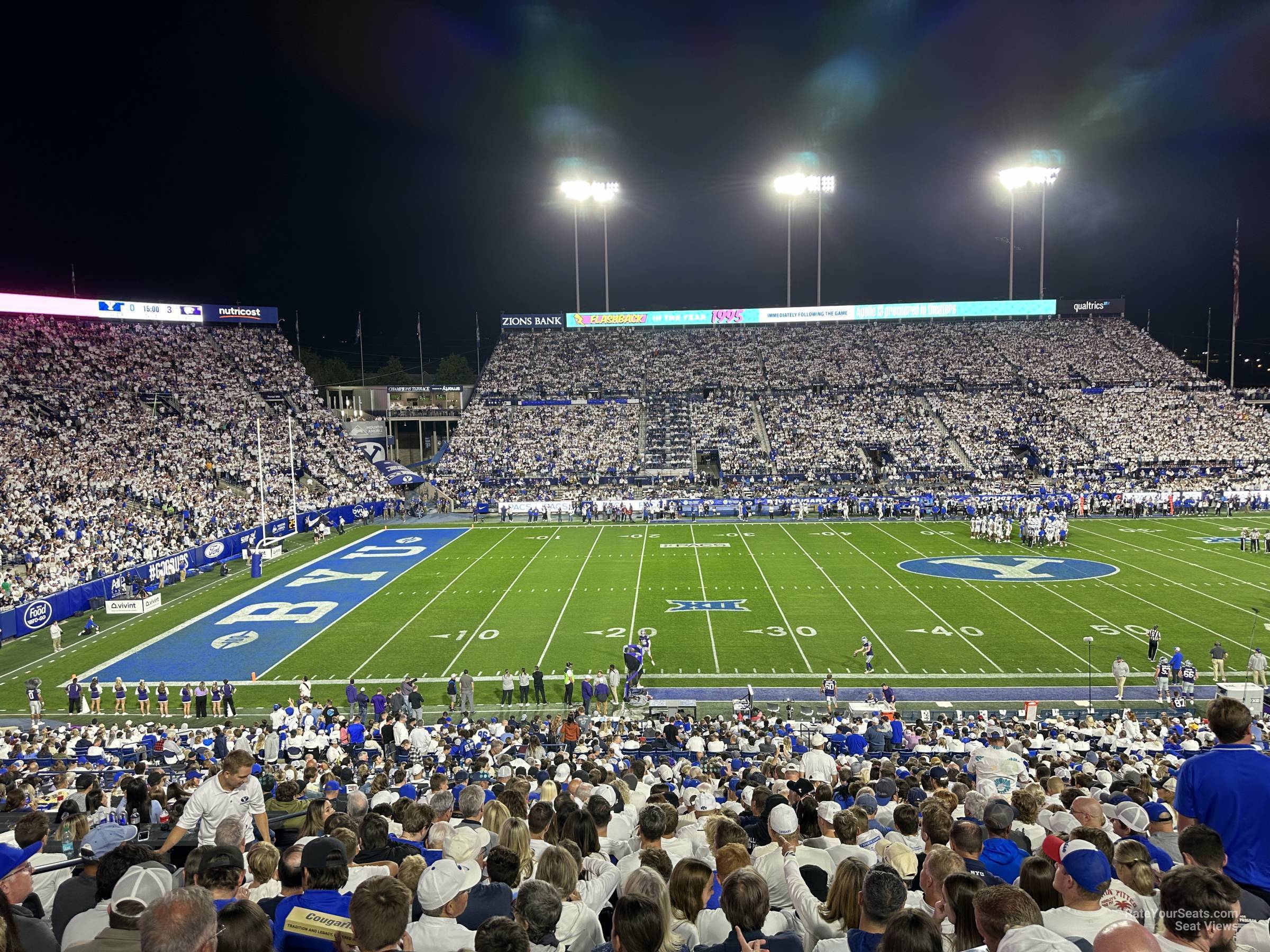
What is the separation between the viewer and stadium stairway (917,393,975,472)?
51594 mm

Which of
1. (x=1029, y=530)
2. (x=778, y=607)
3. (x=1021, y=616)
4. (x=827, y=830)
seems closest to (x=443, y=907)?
(x=827, y=830)

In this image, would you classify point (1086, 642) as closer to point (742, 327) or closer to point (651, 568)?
point (651, 568)

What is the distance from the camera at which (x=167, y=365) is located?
5019 centimetres

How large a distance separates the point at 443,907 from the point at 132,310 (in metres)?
60.6

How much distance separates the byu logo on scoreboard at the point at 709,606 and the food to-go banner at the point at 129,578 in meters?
17.7

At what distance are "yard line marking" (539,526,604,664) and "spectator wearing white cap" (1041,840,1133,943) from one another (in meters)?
17.4

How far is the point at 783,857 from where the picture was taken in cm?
473

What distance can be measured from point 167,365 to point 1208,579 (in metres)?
54.4

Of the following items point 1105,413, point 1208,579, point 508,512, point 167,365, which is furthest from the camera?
point 1105,413

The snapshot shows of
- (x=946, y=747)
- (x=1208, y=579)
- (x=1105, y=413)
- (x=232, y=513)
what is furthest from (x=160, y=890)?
(x=1105, y=413)

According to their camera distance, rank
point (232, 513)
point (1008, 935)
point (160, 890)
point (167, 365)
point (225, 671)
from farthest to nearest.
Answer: point (167, 365) < point (232, 513) < point (225, 671) < point (160, 890) < point (1008, 935)

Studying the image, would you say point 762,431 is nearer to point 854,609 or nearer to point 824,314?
point 824,314

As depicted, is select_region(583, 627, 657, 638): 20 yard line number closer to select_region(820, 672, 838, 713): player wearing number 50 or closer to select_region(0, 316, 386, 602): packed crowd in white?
select_region(820, 672, 838, 713): player wearing number 50

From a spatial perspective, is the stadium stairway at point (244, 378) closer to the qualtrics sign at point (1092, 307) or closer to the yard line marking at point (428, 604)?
the yard line marking at point (428, 604)
